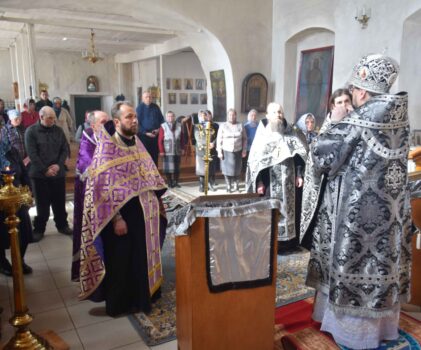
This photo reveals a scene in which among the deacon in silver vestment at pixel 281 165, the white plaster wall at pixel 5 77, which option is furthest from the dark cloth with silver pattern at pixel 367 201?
the white plaster wall at pixel 5 77

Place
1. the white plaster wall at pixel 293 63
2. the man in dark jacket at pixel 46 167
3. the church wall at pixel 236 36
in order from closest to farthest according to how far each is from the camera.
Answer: the man in dark jacket at pixel 46 167 → the white plaster wall at pixel 293 63 → the church wall at pixel 236 36

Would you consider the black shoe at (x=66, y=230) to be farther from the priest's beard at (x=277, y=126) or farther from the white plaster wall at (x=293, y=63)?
the white plaster wall at (x=293, y=63)

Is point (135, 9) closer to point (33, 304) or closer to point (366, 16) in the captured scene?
point (366, 16)

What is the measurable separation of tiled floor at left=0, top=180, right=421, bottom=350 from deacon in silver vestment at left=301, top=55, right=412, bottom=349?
3.60ft

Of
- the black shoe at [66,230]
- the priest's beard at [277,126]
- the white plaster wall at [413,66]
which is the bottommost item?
the black shoe at [66,230]

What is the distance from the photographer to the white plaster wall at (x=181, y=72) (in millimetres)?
15383

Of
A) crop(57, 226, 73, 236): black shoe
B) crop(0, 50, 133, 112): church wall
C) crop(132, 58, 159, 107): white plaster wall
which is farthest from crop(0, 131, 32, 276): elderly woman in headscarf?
crop(0, 50, 133, 112): church wall

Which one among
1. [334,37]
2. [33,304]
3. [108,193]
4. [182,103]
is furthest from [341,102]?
[182,103]

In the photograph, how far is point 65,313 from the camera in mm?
3127

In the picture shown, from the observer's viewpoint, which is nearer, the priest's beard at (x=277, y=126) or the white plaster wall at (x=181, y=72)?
the priest's beard at (x=277, y=126)

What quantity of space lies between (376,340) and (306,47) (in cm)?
777

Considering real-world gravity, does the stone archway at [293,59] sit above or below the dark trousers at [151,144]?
above

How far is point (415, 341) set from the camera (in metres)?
2.46

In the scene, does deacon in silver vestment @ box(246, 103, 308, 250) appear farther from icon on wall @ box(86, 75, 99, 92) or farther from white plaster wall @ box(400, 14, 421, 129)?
icon on wall @ box(86, 75, 99, 92)
